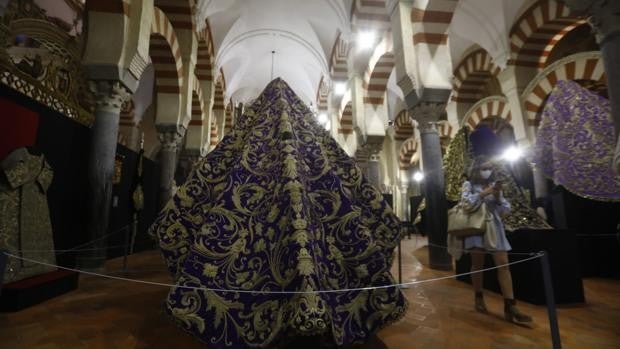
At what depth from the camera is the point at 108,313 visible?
90.0 inches

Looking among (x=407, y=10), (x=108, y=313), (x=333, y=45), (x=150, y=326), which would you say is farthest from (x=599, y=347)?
(x=333, y=45)

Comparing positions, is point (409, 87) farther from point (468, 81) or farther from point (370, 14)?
point (468, 81)

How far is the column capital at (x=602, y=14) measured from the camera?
8.39 ft

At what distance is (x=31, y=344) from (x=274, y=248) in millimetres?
1697

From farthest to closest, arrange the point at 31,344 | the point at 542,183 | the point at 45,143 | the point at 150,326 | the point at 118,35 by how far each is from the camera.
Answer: the point at 542,183 → the point at 118,35 → the point at 45,143 → the point at 150,326 → the point at 31,344

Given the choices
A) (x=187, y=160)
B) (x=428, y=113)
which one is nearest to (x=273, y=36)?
(x=187, y=160)

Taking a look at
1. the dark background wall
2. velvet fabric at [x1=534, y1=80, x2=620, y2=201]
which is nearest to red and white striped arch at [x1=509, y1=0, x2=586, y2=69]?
velvet fabric at [x1=534, y1=80, x2=620, y2=201]

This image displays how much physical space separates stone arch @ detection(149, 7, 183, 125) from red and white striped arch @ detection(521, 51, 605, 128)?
806cm

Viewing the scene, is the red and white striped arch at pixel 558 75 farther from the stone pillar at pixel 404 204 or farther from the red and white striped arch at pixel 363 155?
the stone pillar at pixel 404 204

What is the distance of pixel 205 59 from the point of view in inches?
377

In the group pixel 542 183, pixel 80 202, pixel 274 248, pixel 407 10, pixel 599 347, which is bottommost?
pixel 599 347

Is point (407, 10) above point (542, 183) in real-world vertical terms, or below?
above

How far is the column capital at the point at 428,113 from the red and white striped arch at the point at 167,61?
5134 millimetres

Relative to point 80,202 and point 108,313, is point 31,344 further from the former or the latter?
point 80,202
